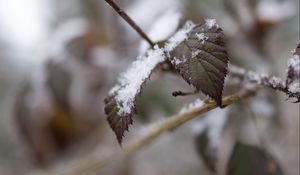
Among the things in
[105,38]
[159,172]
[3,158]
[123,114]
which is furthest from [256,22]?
[3,158]

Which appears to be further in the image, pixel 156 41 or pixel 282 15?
pixel 282 15

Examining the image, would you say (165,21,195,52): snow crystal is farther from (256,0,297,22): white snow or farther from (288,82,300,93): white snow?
(256,0,297,22): white snow

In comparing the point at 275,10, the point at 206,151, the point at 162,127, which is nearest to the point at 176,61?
→ the point at 162,127

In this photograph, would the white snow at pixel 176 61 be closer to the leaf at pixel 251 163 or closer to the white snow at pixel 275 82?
the white snow at pixel 275 82

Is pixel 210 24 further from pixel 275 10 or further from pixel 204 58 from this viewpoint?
pixel 275 10

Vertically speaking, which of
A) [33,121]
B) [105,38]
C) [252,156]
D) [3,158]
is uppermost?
[3,158]

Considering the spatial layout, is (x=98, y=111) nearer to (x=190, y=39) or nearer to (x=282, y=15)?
(x=282, y=15)

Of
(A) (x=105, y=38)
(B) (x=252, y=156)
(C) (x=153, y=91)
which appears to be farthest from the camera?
(A) (x=105, y=38)

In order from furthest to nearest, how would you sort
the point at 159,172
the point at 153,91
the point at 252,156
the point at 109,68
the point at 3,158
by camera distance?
the point at 3,158 < the point at 159,172 < the point at 109,68 < the point at 153,91 < the point at 252,156
